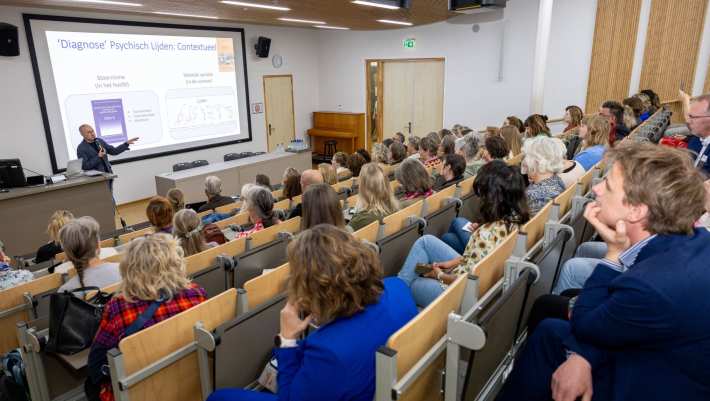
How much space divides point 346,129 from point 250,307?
973 cm

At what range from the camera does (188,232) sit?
120 inches

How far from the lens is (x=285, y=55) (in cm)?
1102

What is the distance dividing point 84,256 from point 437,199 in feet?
8.41

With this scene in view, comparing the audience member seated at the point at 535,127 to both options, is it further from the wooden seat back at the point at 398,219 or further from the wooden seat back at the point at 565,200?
the wooden seat back at the point at 398,219

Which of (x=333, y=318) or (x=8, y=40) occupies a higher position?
(x=8, y=40)

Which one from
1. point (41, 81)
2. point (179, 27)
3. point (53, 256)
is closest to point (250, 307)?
point (53, 256)

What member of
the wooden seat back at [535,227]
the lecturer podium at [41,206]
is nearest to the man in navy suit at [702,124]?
the wooden seat back at [535,227]

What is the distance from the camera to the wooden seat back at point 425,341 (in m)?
1.42

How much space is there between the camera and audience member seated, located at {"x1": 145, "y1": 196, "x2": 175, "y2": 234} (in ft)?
11.5

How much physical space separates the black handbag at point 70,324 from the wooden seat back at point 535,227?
7.35 feet

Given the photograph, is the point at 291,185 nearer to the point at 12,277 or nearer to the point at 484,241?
the point at 12,277

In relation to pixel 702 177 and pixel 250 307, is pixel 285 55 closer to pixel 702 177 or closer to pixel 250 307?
pixel 250 307

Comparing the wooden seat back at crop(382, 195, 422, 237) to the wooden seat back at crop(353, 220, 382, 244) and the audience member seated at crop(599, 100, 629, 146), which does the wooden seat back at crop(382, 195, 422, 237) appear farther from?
the audience member seated at crop(599, 100, 629, 146)

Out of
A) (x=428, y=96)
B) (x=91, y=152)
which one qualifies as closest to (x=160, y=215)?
(x=91, y=152)
